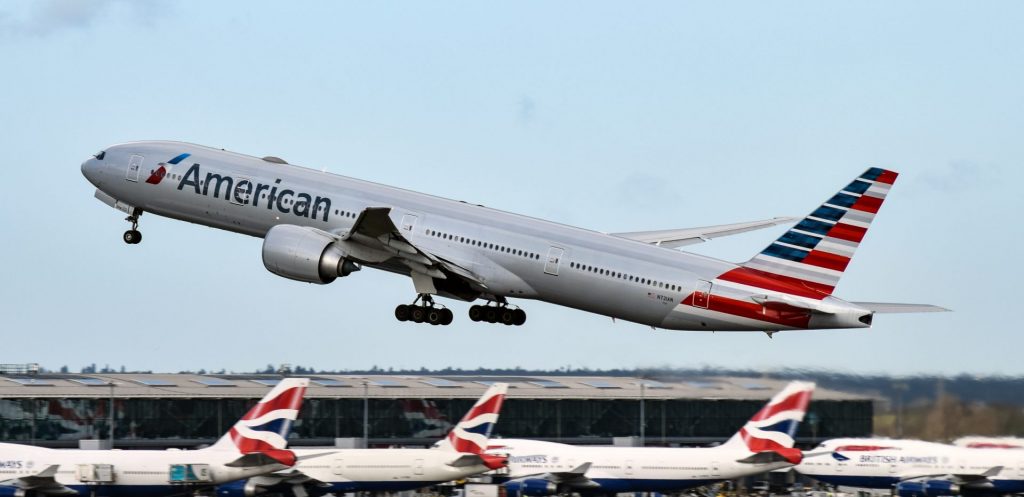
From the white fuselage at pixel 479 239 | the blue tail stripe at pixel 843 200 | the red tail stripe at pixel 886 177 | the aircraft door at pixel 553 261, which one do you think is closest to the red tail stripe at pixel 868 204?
the blue tail stripe at pixel 843 200

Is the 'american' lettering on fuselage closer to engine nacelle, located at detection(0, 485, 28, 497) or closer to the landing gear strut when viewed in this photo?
the landing gear strut

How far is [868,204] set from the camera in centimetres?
4844

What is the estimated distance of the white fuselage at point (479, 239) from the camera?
1925 inches

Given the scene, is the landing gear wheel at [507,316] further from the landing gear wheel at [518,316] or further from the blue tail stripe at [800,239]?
the blue tail stripe at [800,239]

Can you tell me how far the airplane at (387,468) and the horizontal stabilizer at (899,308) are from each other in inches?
695

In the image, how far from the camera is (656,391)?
2712 inches

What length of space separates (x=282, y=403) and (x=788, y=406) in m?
18.8

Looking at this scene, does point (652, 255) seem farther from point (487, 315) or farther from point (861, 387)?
point (861, 387)

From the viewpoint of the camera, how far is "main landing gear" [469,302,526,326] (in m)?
55.2

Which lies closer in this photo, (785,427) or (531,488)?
(785,427)

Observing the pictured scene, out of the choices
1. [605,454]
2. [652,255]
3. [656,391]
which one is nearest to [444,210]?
[652,255]

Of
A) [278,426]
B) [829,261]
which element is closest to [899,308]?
[829,261]

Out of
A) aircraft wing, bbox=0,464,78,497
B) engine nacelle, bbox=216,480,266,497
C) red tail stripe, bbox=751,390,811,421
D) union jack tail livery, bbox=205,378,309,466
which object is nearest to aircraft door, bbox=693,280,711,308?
red tail stripe, bbox=751,390,811,421

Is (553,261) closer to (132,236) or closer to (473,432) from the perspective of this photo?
(473,432)
